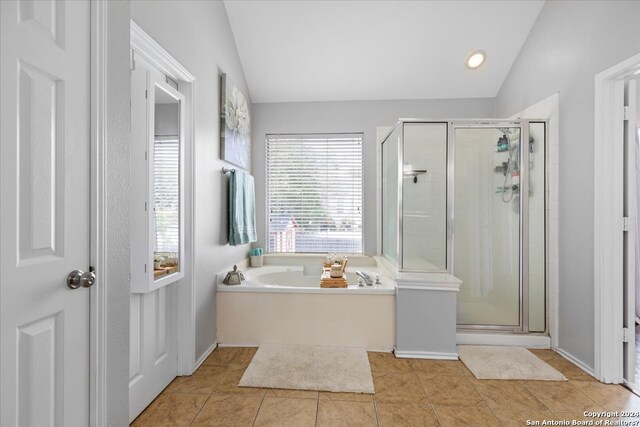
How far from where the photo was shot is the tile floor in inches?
66.7

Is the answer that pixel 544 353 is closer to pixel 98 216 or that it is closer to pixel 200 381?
pixel 200 381

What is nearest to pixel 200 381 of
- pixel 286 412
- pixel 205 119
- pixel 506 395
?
pixel 286 412

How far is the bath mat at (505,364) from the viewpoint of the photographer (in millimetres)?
2135

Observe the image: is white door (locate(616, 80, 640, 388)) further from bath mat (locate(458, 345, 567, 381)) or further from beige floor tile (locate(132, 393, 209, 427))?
beige floor tile (locate(132, 393, 209, 427))

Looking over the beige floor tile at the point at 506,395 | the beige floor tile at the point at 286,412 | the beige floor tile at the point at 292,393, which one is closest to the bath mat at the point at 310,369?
the beige floor tile at the point at 292,393

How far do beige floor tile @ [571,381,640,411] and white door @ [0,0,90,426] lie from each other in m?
2.65

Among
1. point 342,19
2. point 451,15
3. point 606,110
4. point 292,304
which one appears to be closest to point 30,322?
point 292,304

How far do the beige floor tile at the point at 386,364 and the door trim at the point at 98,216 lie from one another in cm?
164

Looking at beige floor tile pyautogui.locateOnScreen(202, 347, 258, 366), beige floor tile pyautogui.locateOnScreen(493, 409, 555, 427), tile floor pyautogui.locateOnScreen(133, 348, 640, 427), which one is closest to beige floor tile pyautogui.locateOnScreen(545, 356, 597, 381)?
tile floor pyautogui.locateOnScreen(133, 348, 640, 427)

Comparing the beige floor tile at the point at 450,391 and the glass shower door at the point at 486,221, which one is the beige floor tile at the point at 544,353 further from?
the beige floor tile at the point at 450,391

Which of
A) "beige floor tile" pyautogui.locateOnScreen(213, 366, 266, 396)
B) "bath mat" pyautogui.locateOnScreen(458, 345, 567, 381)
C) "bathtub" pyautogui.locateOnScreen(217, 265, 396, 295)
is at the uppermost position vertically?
"bathtub" pyautogui.locateOnScreen(217, 265, 396, 295)

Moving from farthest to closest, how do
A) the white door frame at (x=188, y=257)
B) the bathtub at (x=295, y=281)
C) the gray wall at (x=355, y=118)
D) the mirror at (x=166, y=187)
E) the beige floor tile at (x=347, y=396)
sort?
the gray wall at (x=355, y=118), the bathtub at (x=295, y=281), the white door frame at (x=188, y=257), the beige floor tile at (x=347, y=396), the mirror at (x=166, y=187)

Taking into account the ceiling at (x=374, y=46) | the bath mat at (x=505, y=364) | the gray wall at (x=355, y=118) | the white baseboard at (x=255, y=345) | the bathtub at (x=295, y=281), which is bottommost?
the bath mat at (x=505, y=364)

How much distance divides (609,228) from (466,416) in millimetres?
1502
